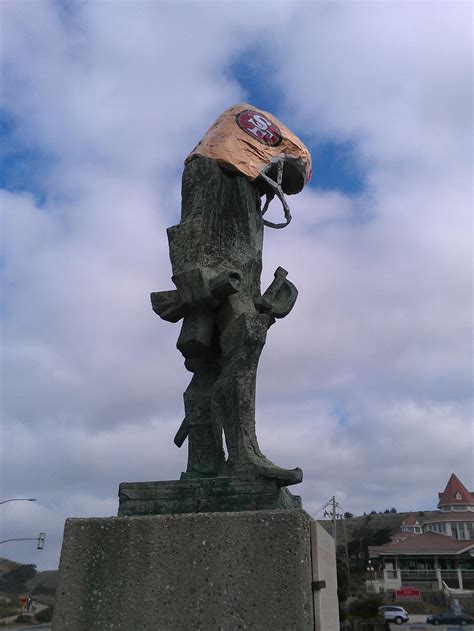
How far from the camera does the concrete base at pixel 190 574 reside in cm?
245

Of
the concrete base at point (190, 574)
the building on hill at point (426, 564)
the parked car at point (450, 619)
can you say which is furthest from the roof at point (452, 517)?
the concrete base at point (190, 574)

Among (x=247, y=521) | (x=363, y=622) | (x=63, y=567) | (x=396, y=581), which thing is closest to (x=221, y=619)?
(x=247, y=521)

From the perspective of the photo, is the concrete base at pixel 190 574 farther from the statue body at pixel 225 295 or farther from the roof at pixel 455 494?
the roof at pixel 455 494

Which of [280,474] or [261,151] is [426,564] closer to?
[261,151]

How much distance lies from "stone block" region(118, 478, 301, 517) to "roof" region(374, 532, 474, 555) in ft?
170

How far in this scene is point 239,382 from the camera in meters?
3.31

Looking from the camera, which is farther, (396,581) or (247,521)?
(396,581)

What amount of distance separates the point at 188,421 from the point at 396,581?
1925 inches

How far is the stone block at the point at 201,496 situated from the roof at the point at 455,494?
80.8m

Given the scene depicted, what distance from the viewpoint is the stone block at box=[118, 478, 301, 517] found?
2.86m

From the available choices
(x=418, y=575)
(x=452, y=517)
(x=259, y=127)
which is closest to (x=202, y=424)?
(x=259, y=127)

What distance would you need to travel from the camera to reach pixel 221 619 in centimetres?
245

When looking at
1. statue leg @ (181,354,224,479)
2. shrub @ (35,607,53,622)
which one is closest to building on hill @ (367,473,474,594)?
shrub @ (35,607,53,622)

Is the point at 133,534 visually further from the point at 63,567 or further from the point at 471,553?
the point at 471,553
